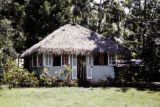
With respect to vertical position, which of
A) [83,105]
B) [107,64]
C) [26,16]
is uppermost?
[26,16]

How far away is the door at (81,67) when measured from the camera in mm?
29859

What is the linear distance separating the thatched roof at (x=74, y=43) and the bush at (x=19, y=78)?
90.2 inches

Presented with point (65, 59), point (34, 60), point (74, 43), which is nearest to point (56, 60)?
point (65, 59)

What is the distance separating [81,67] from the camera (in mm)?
29922

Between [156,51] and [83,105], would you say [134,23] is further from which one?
[83,105]

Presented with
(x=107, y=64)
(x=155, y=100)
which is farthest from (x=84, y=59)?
(x=155, y=100)

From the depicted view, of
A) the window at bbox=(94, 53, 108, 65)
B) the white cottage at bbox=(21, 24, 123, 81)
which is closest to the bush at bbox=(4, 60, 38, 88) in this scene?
the white cottage at bbox=(21, 24, 123, 81)

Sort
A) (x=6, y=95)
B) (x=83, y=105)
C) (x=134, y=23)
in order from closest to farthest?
(x=83, y=105) → (x=6, y=95) → (x=134, y=23)

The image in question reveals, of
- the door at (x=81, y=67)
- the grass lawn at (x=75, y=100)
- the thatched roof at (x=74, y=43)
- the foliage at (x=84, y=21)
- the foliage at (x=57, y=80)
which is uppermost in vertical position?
the foliage at (x=84, y=21)

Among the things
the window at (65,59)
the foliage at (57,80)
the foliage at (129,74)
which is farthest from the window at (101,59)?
the foliage at (57,80)

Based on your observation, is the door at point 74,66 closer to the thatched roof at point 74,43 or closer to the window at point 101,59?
the thatched roof at point 74,43

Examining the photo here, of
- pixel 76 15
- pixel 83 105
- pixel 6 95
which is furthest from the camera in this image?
pixel 76 15

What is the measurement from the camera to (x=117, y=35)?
56031 mm

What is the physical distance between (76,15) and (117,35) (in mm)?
7675
